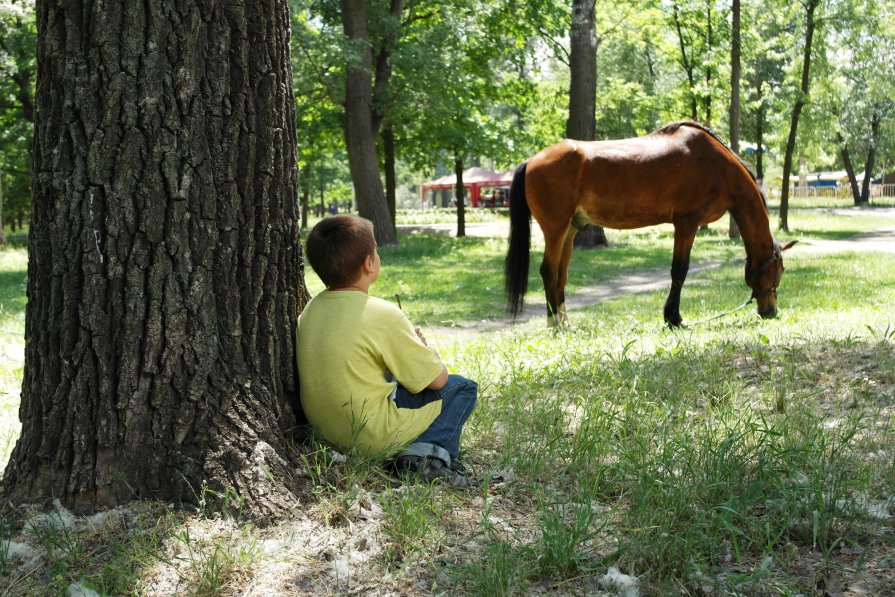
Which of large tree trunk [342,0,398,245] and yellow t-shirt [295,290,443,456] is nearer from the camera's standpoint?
yellow t-shirt [295,290,443,456]

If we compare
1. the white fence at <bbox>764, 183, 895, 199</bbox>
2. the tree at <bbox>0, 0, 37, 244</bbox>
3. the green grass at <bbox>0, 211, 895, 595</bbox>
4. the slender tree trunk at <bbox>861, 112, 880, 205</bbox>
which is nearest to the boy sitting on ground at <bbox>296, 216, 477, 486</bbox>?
the green grass at <bbox>0, 211, 895, 595</bbox>

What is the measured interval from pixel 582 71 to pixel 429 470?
18.9m

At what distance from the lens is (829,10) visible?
25484 millimetres

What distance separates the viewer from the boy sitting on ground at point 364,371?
3785mm

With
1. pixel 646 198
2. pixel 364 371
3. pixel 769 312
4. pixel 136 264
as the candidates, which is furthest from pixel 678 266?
pixel 136 264

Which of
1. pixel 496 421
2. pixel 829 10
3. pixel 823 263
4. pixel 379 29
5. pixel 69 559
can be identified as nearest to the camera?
pixel 69 559

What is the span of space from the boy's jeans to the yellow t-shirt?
71 millimetres

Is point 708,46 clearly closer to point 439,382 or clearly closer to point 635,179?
point 635,179

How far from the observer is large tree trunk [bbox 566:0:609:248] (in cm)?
2106

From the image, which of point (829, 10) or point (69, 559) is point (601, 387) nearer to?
point (69, 559)

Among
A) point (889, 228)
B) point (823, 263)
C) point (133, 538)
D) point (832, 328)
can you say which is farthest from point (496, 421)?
point (889, 228)

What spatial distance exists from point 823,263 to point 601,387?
13.1 meters

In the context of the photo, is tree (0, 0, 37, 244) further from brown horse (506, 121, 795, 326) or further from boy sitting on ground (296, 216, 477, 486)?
boy sitting on ground (296, 216, 477, 486)

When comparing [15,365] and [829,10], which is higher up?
[829,10]
